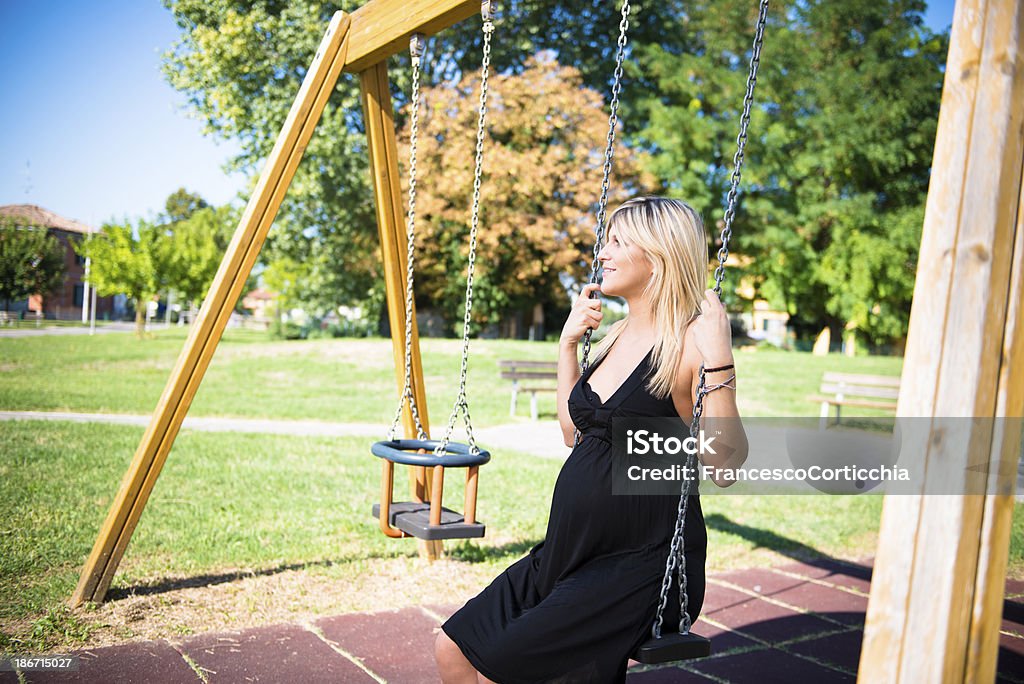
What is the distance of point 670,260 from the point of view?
2.27 m

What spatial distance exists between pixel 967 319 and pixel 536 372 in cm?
A: 1093

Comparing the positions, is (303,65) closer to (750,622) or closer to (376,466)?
(376,466)

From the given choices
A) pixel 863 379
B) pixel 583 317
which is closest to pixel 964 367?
pixel 583 317

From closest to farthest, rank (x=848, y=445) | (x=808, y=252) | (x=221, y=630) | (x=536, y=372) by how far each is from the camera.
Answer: (x=221, y=630) → (x=848, y=445) → (x=536, y=372) → (x=808, y=252)

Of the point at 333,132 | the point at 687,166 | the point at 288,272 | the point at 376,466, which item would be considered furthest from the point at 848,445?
the point at 288,272

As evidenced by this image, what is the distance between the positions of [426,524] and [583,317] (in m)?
1.41

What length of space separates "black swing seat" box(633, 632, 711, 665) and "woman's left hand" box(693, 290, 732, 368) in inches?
28.3

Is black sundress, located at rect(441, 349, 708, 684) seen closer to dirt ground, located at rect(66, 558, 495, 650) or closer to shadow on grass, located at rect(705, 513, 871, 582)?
dirt ground, located at rect(66, 558, 495, 650)

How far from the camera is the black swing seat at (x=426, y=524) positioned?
3445 mm

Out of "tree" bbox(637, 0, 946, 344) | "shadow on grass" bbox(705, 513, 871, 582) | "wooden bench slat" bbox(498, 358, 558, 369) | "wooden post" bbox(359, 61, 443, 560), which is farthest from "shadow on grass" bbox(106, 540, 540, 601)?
"tree" bbox(637, 0, 946, 344)

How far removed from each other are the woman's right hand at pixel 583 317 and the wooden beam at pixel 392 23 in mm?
1589

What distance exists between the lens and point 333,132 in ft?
67.9

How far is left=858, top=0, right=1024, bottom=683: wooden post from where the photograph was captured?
1609 millimetres

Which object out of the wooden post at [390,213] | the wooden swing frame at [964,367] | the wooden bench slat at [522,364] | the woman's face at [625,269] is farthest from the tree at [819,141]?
the wooden swing frame at [964,367]
